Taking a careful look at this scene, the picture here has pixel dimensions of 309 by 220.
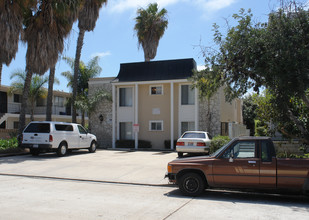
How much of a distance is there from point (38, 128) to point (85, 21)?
11.7 meters

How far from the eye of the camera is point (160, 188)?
926 centimetres

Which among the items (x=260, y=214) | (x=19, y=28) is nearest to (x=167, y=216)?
(x=260, y=214)

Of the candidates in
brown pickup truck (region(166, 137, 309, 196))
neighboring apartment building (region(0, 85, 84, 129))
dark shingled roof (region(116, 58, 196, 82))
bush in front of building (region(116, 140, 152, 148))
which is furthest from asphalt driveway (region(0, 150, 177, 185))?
neighboring apartment building (region(0, 85, 84, 129))

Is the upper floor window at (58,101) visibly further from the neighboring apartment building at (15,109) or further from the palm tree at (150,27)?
the palm tree at (150,27)

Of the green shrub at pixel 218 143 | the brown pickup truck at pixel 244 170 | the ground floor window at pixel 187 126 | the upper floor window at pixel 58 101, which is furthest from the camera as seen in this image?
the upper floor window at pixel 58 101

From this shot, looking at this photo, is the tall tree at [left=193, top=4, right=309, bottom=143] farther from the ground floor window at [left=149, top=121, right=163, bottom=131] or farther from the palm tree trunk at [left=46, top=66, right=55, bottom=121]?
the palm tree trunk at [left=46, top=66, right=55, bottom=121]

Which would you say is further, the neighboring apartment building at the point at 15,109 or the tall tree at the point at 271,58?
the neighboring apartment building at the point at 15,109

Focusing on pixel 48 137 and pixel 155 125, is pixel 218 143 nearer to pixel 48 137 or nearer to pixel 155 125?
pixel 48 137

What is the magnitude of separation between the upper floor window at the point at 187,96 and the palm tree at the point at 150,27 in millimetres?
9084

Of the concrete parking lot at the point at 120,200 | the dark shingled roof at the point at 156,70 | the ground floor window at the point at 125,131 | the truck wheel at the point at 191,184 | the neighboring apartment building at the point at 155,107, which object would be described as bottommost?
the concrete parking lot at the point at 120,200

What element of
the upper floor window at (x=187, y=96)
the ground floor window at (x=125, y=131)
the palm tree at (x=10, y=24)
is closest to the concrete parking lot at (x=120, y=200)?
the palm tree at (x=10, y=24)

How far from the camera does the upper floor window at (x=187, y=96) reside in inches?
891

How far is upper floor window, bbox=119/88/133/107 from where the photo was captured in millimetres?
24500

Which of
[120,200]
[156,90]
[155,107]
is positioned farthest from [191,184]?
[156,90]
